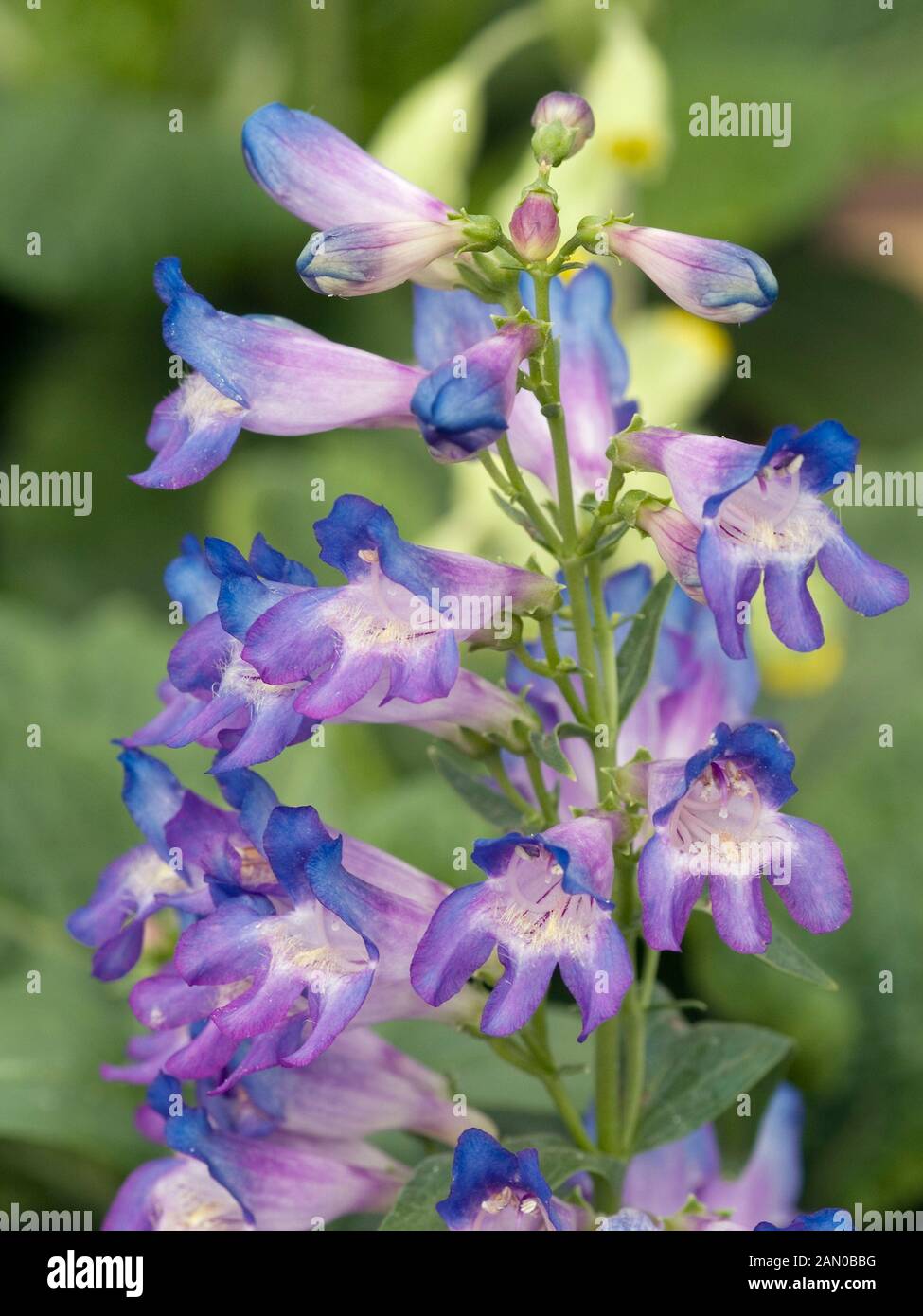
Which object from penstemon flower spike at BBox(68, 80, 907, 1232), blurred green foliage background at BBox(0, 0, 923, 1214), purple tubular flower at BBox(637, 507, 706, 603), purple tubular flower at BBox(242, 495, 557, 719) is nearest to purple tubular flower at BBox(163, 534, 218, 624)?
penstemon flower spike at BBox(68, 80, 907, 1232)

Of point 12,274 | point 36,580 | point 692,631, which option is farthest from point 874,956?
point 12,274

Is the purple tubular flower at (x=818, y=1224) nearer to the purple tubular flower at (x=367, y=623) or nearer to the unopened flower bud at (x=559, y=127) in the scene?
the purple tubular flower at (x=367, y=623)

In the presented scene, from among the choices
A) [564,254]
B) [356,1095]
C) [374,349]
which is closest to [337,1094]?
[356,1095]

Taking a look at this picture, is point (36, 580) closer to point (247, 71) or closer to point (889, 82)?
point (247, 71)

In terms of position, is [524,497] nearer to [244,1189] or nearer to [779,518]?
[779,518]

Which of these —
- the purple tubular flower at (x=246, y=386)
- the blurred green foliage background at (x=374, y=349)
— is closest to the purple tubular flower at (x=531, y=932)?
the purple tubular flower at (x=246, y=386)
